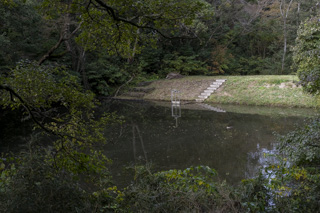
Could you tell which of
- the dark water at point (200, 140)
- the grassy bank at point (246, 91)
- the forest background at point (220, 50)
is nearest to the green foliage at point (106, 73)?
the forest background at point (220, 50)

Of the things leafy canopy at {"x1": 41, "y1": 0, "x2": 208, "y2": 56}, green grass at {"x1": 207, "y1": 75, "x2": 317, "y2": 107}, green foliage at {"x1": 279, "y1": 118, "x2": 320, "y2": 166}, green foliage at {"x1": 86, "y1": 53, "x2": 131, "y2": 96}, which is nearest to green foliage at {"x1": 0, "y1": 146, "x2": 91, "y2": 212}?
leafy canopy at {"x1": 41, "y1": 0, "x2": 208, "y2": 56}

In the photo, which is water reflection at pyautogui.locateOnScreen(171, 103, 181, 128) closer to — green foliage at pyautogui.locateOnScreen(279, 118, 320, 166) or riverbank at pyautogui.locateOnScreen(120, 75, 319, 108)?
riverbank at pyautogui.locateOnScreen(120, 75, 319, 108)

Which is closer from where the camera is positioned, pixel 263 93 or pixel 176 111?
pixel 176 111

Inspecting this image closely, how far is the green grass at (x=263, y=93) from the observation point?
15.3m

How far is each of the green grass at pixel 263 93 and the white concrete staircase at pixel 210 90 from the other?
316mm

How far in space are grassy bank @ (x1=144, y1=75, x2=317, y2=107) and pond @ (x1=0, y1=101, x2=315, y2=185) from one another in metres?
0.87

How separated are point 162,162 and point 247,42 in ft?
72.6

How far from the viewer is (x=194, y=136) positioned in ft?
33.6

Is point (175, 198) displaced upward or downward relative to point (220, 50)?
downward

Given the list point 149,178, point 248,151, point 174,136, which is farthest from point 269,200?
point 174,136

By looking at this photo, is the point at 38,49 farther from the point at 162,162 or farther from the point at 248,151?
the point at 248,151

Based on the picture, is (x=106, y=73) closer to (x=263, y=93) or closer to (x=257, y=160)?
(x=263, y=93)

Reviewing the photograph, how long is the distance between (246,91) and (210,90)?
2309 mm

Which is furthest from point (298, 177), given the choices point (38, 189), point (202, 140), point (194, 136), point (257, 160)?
point (194, 136)
